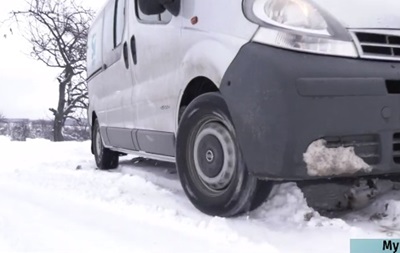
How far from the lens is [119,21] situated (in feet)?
16.6

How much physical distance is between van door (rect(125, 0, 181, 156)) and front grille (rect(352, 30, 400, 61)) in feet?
4.62

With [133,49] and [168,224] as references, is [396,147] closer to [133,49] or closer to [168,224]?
[168,224]

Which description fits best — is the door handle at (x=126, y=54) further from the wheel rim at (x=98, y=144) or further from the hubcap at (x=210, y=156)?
the wheel rim at (x=98, y=144)

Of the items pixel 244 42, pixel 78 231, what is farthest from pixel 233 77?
pixel 78 231

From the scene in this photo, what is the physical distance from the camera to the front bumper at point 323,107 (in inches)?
98.4

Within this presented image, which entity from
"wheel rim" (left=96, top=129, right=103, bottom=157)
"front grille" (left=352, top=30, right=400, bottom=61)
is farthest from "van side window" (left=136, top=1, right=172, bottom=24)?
"wheel rim" (left=96, top=129, right=103, bottom=157)

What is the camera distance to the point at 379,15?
2.70 m

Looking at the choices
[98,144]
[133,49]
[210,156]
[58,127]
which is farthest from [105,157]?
[58,127]

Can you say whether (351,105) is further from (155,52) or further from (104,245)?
(155,52)

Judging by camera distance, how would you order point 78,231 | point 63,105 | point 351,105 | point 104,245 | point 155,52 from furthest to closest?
1. point 63,105
2. point 155,52
3. point 78,231
4. point 104,245
5. point 351,105

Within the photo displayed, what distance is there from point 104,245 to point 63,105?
22992mm

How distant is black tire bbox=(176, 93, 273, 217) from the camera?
9.73 feet

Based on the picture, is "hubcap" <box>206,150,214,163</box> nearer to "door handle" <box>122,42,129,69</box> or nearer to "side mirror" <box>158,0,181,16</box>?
"side mirror" <box>158,0,181,16</box>

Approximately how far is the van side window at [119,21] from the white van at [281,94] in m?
1.52
